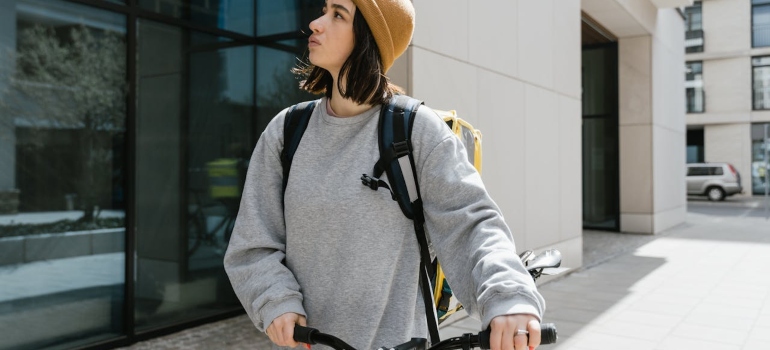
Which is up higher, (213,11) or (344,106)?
(213,11)

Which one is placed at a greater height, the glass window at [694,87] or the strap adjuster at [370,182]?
the glass window at [694,87]

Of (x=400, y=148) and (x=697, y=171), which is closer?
(x=400, y=148)

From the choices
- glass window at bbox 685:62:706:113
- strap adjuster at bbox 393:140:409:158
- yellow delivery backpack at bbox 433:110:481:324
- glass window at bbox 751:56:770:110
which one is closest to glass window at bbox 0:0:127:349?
yellow delivery backpack at bbox 433:110:481:324

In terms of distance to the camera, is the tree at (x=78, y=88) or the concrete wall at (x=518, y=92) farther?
the concrete wall at (x=518, y=92)

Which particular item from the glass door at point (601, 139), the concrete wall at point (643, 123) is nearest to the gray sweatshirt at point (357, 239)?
the concrete wall at point (643, 123)

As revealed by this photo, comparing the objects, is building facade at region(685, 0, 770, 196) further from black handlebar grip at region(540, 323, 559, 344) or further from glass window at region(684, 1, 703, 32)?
black handlebar grip at region(540, 323, 559, 344)

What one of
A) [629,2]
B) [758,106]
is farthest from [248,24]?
[758,106]

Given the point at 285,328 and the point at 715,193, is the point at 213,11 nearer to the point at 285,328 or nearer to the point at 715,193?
the point at 285,328

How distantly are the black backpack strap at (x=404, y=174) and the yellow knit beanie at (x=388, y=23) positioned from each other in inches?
5.1

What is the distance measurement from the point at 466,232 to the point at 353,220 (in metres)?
0.27

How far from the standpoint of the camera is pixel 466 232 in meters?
1.49

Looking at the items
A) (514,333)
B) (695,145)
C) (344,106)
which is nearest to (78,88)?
(344,106)

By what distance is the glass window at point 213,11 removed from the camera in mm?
5820

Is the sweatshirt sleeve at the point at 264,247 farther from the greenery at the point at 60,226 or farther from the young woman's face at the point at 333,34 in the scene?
the greenery at the point at 60,226
